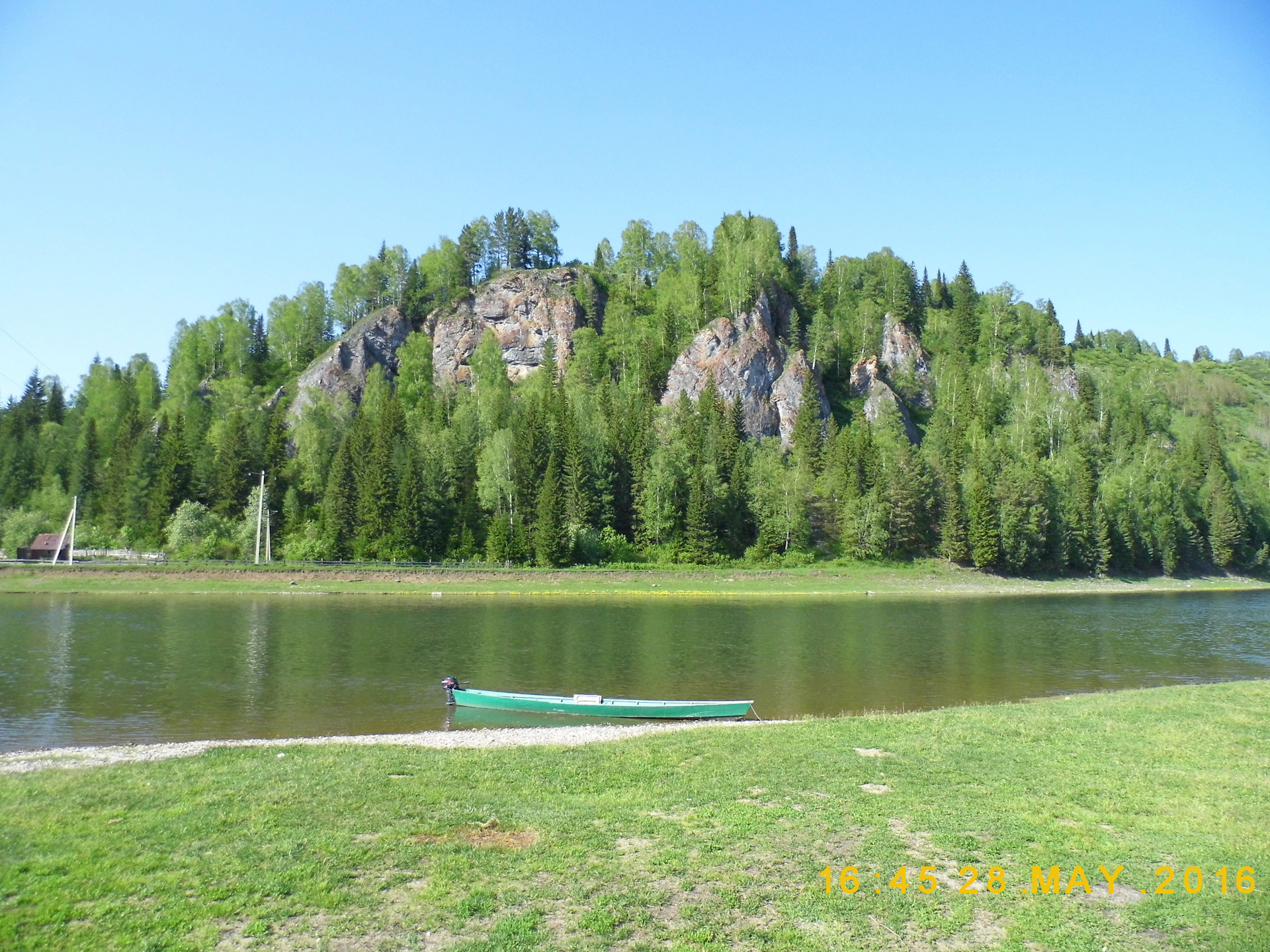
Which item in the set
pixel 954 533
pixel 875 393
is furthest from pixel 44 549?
pixel 875 393

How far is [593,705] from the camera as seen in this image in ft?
87.8

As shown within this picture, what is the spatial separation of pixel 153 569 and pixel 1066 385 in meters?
148

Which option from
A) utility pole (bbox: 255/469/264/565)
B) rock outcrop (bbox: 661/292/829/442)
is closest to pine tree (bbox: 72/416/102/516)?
utility pole (bbox: 255/469/264/565)

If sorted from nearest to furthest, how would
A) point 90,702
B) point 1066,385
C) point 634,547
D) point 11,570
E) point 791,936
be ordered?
point 791,936 < point 90,702 < point 11,570 < point 634,547 < point 1066,385

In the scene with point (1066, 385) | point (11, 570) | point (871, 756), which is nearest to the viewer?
point (871, 756)

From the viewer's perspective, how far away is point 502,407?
368 ft

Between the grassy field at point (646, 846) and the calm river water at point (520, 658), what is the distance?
36.3ft

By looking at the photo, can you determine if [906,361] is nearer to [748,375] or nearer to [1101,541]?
[748,375]

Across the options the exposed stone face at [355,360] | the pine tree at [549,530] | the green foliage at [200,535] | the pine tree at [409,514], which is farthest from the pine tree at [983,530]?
the exposed stone face at [355,360]

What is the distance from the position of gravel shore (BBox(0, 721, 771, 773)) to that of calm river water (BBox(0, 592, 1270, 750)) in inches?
108

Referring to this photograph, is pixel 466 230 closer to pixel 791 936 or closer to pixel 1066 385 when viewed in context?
pixel 1066 385

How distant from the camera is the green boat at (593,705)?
2634 centimetres

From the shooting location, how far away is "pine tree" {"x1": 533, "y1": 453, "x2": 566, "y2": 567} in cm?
8700

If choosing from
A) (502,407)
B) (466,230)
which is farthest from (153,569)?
(466,230)
